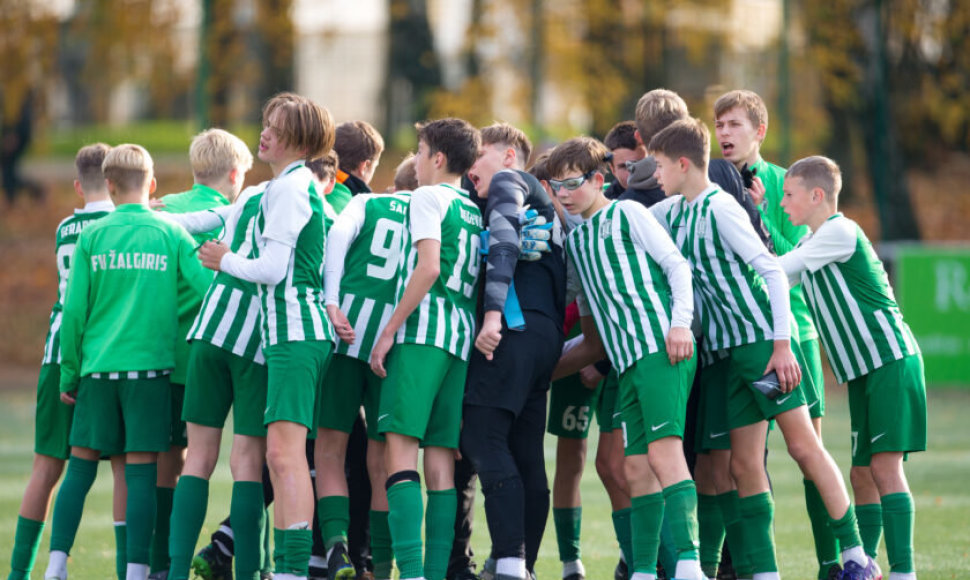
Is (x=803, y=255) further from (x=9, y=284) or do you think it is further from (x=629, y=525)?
(x=9, y=284)

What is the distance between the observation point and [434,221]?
17.7ft

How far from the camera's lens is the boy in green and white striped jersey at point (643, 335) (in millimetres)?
5164

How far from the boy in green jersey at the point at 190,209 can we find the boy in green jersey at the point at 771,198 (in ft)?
7.49

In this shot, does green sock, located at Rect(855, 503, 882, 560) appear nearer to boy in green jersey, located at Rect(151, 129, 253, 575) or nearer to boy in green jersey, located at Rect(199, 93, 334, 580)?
boy in green jersey, located at Rect(199, 93, 334, 580)

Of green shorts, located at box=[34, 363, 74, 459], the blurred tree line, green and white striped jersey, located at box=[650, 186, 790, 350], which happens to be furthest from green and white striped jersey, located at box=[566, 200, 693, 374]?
the blurred tree line

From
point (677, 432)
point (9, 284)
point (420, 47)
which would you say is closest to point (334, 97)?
point (420, 47)

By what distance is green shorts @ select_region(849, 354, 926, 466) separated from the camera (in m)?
5.50

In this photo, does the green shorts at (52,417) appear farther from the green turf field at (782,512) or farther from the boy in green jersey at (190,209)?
the green turf field at (782,512)

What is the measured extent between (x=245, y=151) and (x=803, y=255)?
265 centimetres

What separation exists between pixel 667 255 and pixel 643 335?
341mm

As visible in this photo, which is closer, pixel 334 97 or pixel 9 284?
pixel 9 284

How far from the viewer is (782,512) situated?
8109 mm

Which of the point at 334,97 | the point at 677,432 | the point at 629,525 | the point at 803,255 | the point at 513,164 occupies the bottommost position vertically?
the point at 629,525

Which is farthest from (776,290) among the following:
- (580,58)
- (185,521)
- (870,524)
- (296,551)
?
(580,58)
